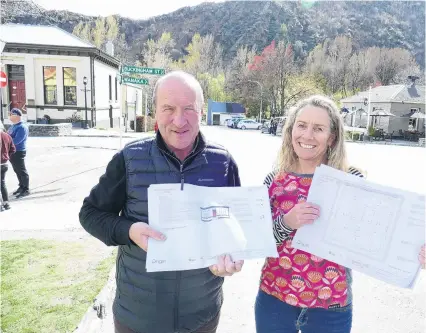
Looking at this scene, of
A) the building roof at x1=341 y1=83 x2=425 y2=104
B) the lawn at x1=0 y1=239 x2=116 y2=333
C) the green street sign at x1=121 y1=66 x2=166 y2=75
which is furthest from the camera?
the building roof at x1=341 y1=83 x2=425 y2=104

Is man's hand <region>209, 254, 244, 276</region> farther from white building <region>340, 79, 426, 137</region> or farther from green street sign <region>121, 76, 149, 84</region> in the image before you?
white building <region>340, 79, 426, 137</region>

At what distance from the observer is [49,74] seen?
27531mm

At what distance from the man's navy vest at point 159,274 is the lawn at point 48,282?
5.00ft

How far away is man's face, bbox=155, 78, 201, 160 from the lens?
1688 millimetres

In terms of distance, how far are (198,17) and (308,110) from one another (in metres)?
164

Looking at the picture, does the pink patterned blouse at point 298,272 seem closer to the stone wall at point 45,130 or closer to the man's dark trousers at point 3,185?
the man's dark trousers at point 3,185

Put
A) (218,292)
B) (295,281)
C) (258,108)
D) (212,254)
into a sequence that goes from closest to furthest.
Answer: (212,254) → (295,281) → (218,292) → (258,108)

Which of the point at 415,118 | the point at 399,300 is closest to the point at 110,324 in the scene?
the point at 399,300

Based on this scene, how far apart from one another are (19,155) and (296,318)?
823 cm

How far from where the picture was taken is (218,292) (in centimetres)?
194

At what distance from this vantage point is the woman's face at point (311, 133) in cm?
184

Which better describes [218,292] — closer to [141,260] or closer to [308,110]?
[141,260]

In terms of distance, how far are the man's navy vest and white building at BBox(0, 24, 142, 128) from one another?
2667cm

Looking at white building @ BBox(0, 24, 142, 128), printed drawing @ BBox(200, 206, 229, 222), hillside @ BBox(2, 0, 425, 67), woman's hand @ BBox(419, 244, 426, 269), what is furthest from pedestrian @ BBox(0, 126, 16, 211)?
hillside @ BBox(2, 0, 425, 67)
